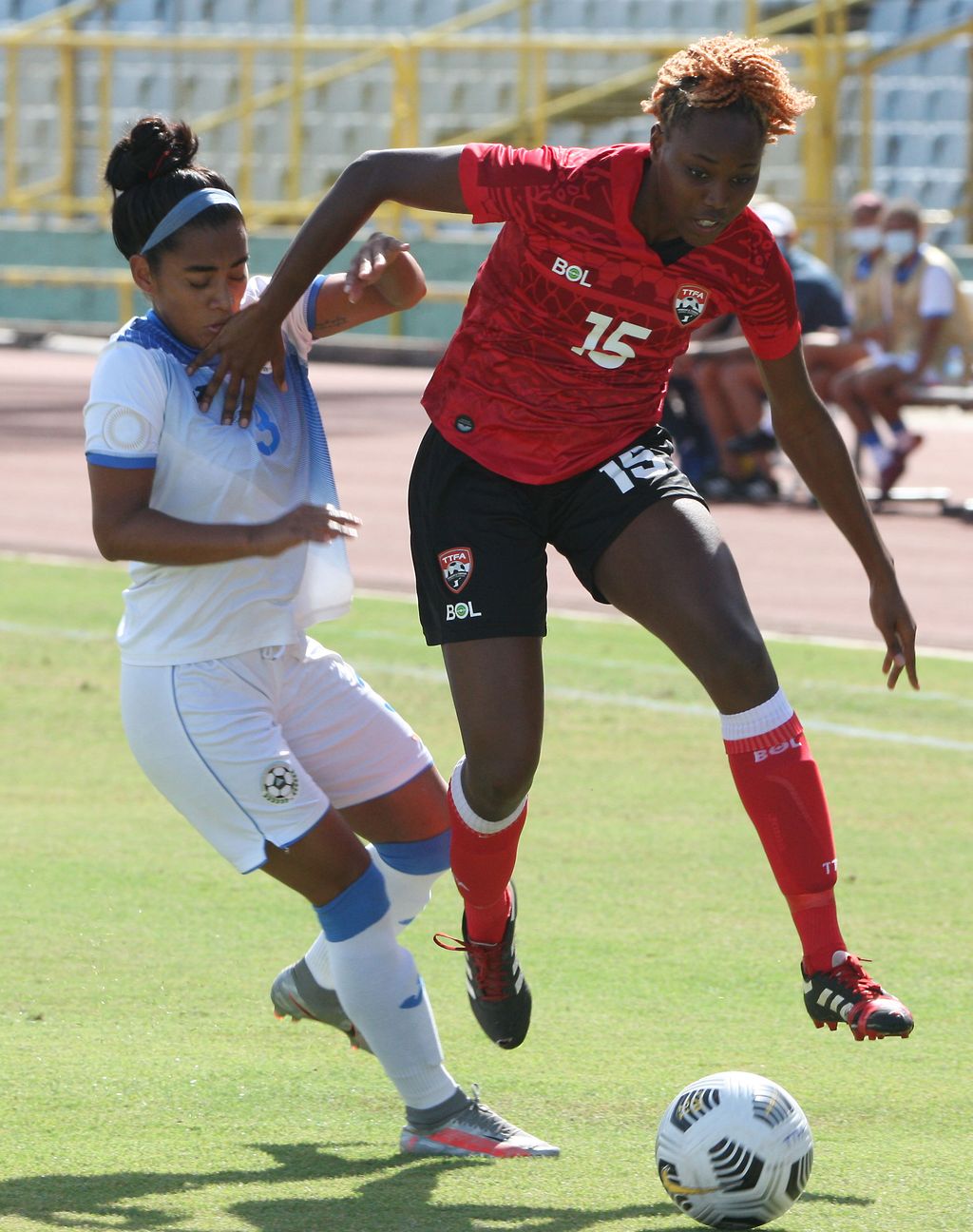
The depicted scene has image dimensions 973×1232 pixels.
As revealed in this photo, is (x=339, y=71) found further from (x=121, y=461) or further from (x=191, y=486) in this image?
(x=121, y=461)

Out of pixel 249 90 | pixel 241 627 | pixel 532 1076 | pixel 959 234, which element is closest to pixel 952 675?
pixel 532 1076

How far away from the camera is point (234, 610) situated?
3967 mm

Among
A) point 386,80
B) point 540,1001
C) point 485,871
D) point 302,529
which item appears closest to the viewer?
point 302,529

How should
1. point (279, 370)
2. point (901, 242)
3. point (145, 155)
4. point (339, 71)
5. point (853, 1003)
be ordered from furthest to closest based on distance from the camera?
1. point (339, 71)
2. point (901, 242)
3. point (279, 370)
4. point (145, 155)
5. point (853, 1003)

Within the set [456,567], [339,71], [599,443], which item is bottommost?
[339,71]

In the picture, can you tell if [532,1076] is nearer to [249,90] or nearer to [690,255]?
[690,255]

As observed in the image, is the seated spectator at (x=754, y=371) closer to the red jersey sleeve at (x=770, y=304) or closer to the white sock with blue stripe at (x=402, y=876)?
the red jersey sleeve at (x=770, y=304)

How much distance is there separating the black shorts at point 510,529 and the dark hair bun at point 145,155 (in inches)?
33.5

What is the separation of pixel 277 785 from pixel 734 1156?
109 centimetres

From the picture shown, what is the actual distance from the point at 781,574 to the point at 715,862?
5739 mm

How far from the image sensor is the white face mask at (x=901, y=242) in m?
14.7

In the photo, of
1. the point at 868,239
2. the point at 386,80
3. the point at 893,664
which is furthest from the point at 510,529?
the point at 386,80

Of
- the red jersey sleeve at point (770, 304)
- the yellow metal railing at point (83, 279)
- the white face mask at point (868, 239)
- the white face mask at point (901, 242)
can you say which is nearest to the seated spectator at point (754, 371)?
the white face mask at point (901, 242)

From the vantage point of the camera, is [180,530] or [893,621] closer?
[180,530]
